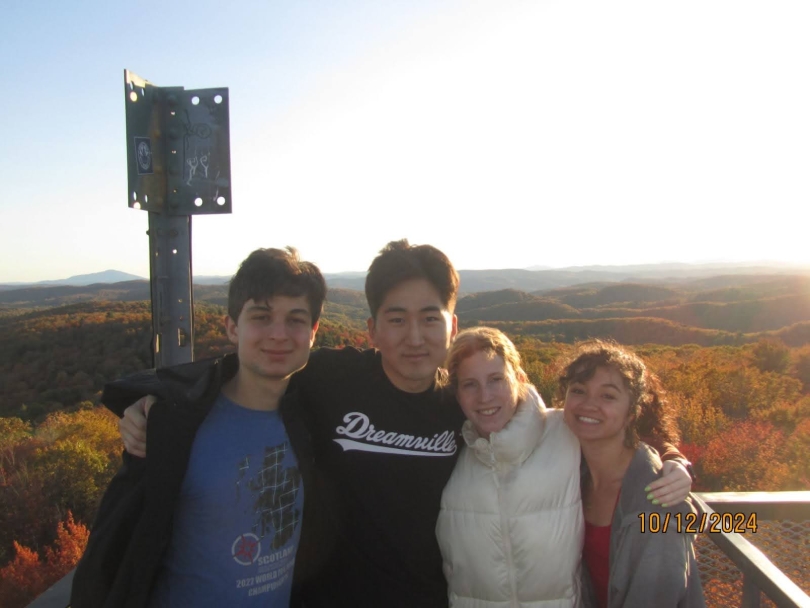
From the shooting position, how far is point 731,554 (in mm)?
1924

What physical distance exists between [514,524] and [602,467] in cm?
58

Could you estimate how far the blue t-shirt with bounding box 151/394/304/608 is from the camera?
203 cm

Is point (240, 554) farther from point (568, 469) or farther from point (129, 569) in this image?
point (568, 469)

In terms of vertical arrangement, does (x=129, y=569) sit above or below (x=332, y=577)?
above

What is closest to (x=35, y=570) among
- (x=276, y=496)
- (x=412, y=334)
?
(x=276, y=496)

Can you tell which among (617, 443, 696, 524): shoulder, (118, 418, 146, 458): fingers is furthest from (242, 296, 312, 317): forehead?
(617, 443, 696, 524): shoulder

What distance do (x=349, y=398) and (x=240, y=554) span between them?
31.1 inches

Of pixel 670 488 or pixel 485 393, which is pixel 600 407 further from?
pixel 485 393

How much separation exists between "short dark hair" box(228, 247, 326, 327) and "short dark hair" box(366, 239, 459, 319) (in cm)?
30

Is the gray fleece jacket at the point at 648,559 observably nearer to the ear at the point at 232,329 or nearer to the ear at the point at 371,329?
the ear at the point at 371,329

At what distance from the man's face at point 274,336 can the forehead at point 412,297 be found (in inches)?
16.1

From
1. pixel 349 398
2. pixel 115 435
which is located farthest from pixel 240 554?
pixel 115 435

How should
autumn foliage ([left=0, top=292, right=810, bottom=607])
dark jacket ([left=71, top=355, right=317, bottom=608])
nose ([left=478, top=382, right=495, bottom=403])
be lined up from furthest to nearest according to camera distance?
autumn foliage ([left=0, top=292, right=810, bottom=607]), nose ([left=478, top=382, right=495, bottom=403]), dark jacket ([left=71, top=355, right=317, bottom=608])

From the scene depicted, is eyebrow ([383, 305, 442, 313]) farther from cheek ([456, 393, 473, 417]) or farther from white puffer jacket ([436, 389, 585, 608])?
white puffer jacket ([436, 389, 585, 608])
